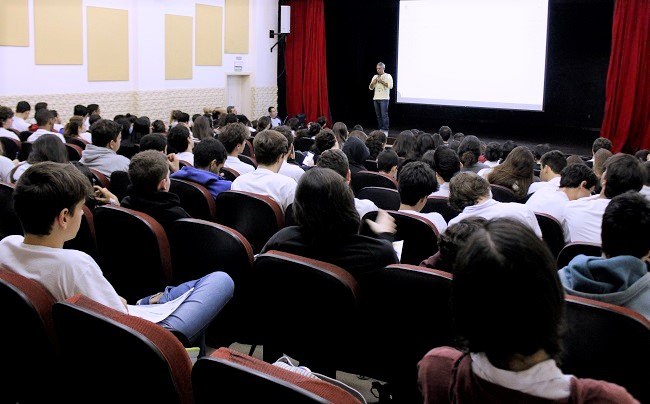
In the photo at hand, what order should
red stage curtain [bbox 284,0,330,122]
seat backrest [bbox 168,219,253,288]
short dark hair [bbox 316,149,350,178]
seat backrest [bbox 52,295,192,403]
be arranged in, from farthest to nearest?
red stage curtain [bbox 284,0,330,122] → short dark hair [bbox 316,149,350,178] → seat backrest [bbox 168,219,253,288] → seat backrest [bbox 52,295,192,403]

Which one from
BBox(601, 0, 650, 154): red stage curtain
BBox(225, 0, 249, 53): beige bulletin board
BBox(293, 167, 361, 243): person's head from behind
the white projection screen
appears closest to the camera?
BBox(293, 167, 361, 243): person's head from behind

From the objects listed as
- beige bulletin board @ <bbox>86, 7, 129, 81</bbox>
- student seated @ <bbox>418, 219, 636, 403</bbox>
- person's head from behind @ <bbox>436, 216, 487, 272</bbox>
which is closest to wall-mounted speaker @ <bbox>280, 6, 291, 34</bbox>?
beige bulletin board @ <bbox>86, 7, 129, 81</bbox>

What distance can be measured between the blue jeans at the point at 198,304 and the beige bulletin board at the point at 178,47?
9.37 metres

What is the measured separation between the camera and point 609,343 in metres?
1.92

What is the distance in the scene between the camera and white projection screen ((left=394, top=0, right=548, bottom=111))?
1117 centimetres

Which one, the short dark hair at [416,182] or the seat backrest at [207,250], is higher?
the short dark hair at [416,182]

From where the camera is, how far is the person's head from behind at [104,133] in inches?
194

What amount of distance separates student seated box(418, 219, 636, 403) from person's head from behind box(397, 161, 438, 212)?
7.44 ft

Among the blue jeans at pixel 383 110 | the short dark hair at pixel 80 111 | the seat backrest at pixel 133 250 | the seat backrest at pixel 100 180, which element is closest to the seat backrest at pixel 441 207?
the seat backrest at pixel 133 250

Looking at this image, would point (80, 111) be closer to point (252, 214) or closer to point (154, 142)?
point (154, 142)

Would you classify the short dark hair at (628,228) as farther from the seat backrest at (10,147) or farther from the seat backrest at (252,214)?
the seat backrest at (10,147)

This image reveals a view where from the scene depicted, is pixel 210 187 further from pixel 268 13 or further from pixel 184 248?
pixel 268 13

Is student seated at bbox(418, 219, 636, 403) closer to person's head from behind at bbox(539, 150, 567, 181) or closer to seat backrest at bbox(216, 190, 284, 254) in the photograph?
seat backrest at bbox(216, 190, 284, 254)

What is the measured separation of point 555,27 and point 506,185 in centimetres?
736
